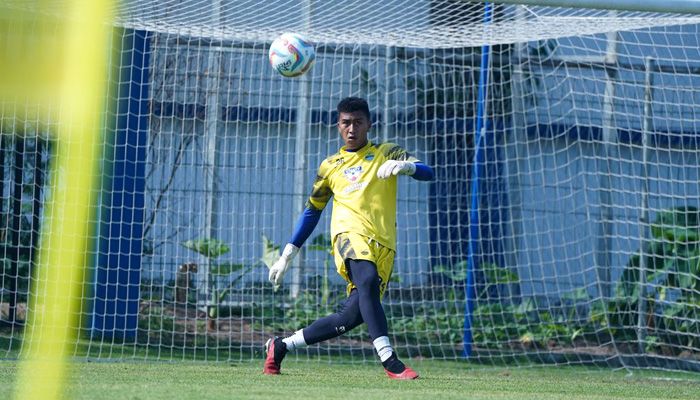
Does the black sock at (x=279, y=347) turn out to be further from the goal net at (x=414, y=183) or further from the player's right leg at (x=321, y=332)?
the goal net at (x=414, y=183)

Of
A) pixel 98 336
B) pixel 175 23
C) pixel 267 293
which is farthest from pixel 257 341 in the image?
pixel 175 23

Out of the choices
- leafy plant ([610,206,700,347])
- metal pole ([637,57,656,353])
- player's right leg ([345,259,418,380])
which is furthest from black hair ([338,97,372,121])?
leafy plant ([610,206,700,347])

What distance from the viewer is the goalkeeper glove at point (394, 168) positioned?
19.9ft

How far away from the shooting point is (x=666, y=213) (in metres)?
9.64

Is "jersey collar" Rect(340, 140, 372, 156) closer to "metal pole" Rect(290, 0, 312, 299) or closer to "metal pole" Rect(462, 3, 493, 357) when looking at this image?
"metal pole" Rect(462, 3, 493, 357)

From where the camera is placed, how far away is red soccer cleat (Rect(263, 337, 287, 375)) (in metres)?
6.46

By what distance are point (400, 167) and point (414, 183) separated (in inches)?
162

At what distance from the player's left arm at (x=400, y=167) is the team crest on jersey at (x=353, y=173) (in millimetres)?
184

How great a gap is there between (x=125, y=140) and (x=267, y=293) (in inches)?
73.4

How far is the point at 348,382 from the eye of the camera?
6.06 m

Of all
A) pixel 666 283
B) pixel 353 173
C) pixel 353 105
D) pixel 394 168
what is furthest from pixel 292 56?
pixel 666 283

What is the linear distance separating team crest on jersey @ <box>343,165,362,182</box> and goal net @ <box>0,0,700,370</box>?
2211mm

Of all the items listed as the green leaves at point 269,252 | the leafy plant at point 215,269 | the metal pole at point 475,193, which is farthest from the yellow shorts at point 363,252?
the green leaves at point 269,252

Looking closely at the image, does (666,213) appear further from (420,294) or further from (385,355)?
(385,355)
